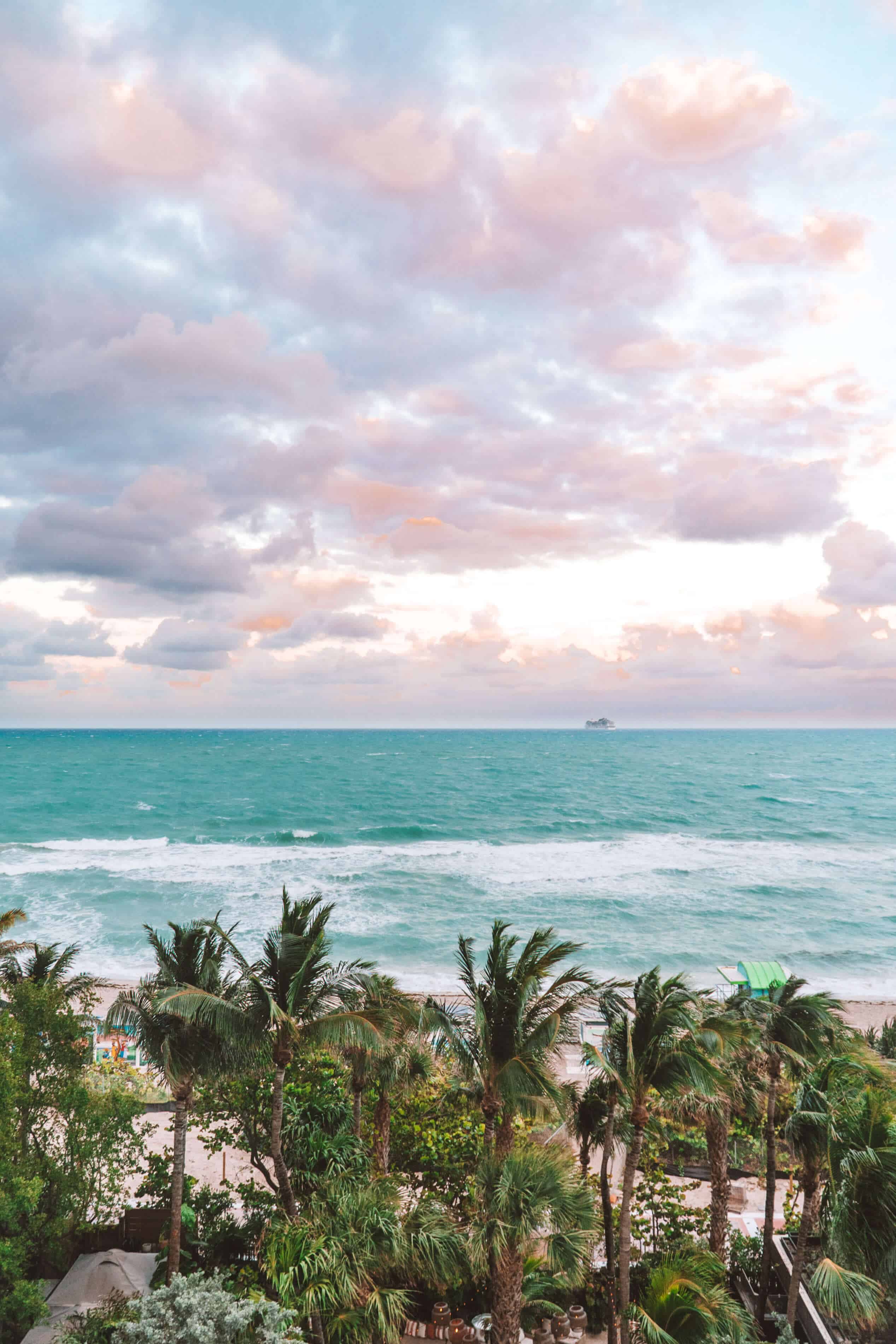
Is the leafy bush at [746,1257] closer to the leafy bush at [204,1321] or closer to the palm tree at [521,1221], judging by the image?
the palm tree at [521,1221]

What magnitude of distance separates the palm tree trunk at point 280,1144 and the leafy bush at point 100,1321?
2795 mm

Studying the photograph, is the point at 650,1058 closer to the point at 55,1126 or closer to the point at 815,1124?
the point at 815,1124

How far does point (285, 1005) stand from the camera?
46.9 ft

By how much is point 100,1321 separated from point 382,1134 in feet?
19.5


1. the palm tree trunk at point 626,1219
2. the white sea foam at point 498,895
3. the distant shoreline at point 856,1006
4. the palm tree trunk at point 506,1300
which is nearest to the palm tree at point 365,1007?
the palm tree trunk at point 506,1300

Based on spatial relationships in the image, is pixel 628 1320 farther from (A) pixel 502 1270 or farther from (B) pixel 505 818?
(B) pixel 505 818

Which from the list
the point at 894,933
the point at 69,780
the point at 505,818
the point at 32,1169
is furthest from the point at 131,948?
the point at 69,780

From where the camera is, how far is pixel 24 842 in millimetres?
78000

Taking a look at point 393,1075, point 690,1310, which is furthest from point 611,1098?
point 393,1075

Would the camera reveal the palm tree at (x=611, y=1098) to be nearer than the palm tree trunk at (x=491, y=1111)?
Yes

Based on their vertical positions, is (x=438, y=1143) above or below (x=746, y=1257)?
above

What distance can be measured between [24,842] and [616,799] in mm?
73256

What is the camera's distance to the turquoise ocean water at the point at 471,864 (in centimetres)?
4831

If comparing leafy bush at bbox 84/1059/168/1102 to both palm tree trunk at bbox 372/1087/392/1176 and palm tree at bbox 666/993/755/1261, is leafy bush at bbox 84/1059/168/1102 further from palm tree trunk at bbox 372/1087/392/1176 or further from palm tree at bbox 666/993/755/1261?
palm tree at bbox 666/993/755/1261
